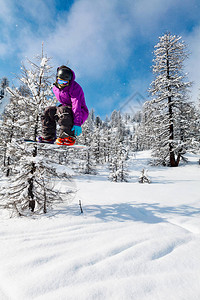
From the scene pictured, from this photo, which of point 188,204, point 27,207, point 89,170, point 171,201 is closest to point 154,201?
point 171,201

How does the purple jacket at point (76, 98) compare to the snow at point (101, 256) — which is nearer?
the snow at point (101, 256)

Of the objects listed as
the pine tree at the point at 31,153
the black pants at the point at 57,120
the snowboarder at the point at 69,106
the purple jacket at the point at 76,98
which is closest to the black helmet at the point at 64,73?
the snowboarder at the point at 69,106

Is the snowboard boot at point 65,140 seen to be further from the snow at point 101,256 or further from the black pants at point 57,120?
the snow at point 101,256

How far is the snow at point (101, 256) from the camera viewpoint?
1414mm

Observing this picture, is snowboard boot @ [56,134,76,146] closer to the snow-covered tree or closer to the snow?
the snow

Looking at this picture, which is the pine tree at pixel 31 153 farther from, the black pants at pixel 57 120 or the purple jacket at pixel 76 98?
the purple jacket at pixel 76 98

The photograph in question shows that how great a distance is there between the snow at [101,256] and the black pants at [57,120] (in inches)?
82.4

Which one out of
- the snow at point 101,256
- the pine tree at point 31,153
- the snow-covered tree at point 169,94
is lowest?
the snow at point 101,256

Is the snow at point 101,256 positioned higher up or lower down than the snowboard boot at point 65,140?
lower down

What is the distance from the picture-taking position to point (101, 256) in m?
1.96

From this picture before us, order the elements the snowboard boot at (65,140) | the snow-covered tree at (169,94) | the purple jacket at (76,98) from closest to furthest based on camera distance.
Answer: the purple jacket at (76,98) < the snowboard boot at (65,140) < the snow-covered tree at (169,94)

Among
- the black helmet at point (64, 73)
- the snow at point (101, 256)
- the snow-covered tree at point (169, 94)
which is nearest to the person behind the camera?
the snow at point (101, 256)

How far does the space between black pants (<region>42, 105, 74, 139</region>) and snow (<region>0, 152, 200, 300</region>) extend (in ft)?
6.87

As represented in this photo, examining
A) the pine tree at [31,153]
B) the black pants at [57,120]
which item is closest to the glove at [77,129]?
the black pants at [57,120]
